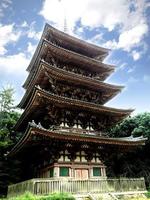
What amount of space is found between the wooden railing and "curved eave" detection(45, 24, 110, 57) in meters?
13.8

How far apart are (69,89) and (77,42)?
5.74 metres

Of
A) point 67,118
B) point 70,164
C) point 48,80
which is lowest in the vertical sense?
point 70,164

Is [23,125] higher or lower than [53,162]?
higher

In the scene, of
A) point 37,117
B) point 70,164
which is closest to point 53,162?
point 70,164

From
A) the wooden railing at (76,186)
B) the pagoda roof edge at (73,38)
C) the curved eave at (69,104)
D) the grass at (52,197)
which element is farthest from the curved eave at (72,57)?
the grass at (52,197)

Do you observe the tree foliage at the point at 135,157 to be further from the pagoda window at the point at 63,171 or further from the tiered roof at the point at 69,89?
the pagoda window at the point at 63,171

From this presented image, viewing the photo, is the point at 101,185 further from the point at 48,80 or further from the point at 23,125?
the point at 23,125

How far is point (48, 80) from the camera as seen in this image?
2042cm

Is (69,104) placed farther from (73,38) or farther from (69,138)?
(73,38)

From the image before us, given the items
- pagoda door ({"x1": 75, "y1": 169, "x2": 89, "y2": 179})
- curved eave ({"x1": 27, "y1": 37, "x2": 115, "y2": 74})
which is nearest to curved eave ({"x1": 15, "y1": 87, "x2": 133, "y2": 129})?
pagoda door ({"x1": 75, "y1": 169, "x2": 89, "y2": 179})

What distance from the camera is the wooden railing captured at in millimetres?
13922

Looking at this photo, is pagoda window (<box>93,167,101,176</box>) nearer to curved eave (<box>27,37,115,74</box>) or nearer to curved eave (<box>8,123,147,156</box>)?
curved eave (<box>8,123,147,156</box>)

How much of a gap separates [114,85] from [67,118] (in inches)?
232

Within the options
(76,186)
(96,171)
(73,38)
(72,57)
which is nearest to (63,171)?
(76,186)
